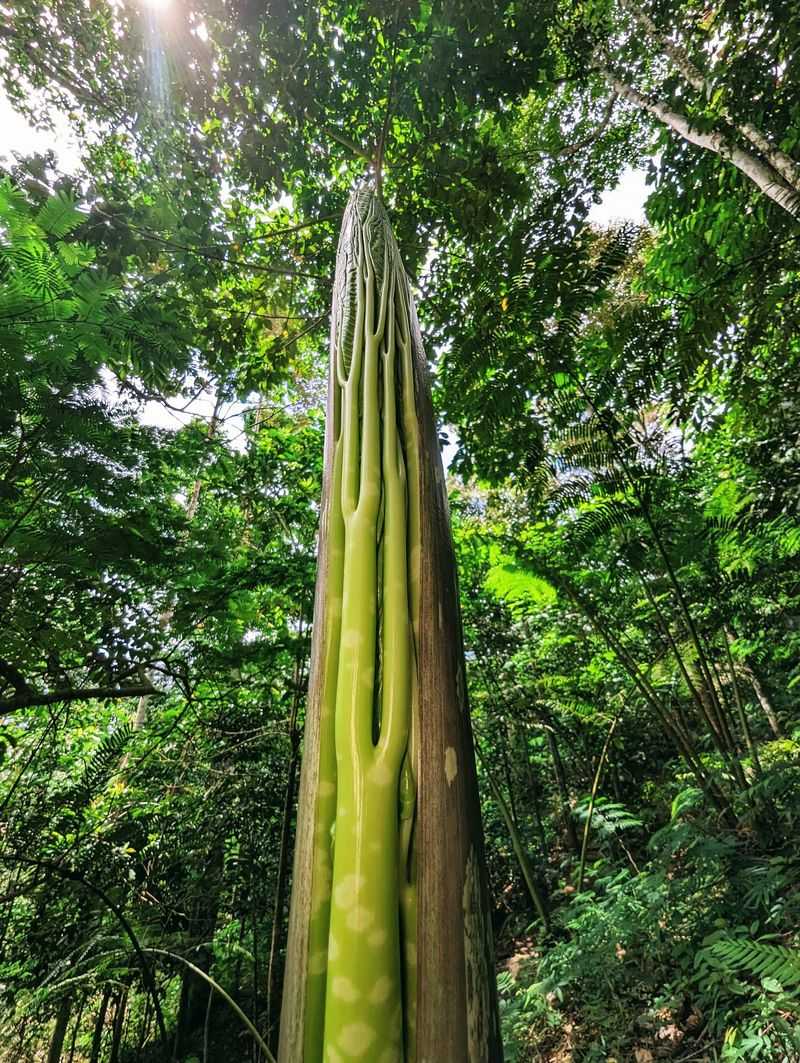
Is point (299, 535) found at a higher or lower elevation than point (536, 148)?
lower

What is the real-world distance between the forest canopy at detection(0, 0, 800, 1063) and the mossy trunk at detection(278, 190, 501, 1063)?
0.85 metres

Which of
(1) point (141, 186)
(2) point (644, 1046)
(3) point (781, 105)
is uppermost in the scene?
(1) point (141, 186)

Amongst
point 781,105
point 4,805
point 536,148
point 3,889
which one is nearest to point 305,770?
point 4,805

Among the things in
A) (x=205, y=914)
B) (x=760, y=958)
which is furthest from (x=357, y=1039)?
(x=205, y=914)

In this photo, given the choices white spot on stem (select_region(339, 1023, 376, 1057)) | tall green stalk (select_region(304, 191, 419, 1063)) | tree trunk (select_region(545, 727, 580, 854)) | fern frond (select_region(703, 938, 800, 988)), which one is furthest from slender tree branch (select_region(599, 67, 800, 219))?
tree trunk (select_region(545, 727, 580, 854))

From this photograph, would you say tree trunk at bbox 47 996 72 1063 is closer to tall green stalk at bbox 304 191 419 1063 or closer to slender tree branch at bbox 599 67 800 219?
tall green stalk at bbox 304 191 419 1063

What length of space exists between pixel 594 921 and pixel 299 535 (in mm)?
2330

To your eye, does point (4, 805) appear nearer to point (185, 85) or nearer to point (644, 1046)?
point (644, 1046)

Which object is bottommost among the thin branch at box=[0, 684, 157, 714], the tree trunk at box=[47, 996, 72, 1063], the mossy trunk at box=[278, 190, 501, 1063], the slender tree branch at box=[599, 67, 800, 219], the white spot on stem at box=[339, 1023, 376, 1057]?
the tree trunk at box=[47, 996, 72, 1063]

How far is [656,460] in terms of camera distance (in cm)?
270

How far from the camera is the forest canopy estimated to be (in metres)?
1.50

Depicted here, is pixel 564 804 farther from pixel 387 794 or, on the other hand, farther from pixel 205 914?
pixel 387 794

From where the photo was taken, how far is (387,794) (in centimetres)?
32

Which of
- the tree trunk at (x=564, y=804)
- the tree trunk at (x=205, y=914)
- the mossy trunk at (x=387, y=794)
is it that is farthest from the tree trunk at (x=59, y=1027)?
the tree trunk at (x=564, y=804)
